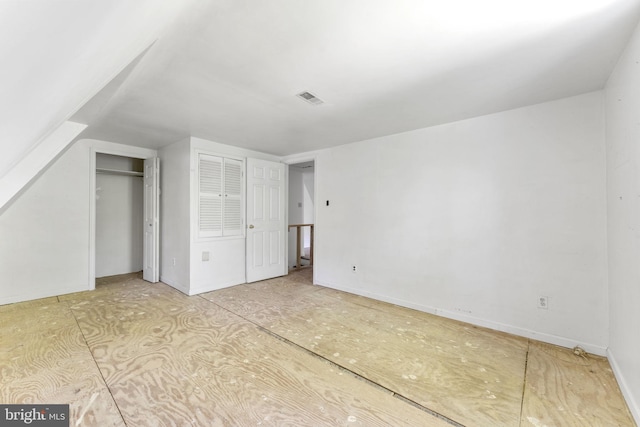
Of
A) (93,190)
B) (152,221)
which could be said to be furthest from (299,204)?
(93,190)

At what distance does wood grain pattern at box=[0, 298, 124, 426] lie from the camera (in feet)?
5.48

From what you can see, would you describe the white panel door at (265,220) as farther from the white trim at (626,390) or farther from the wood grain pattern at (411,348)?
the white trim at (626,390)

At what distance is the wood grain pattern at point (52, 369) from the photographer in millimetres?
1670

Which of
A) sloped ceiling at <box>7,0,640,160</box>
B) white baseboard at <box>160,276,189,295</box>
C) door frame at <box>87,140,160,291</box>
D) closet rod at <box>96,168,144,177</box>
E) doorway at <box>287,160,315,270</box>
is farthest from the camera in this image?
doorway at <box>287,160,315,270</box>

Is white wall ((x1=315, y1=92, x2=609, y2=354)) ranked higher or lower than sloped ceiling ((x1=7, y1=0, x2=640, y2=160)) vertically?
lower

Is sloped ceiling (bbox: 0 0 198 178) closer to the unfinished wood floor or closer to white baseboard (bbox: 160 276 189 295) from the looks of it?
the unfinished wood floor

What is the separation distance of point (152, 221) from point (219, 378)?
3.44 m

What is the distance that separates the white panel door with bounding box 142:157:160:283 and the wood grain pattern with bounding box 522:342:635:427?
16.2 ft

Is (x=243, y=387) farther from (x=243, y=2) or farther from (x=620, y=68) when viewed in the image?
(x=620, y=68)

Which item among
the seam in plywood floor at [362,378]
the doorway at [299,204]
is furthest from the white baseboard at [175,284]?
the doorway at [299,204]

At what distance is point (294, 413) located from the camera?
1638 mm

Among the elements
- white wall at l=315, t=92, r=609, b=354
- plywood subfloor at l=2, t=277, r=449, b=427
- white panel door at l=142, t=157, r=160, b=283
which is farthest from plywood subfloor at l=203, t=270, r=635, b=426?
white panel door at l=142, t=157, r=160, b=283

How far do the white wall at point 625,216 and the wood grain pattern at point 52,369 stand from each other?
3253mm

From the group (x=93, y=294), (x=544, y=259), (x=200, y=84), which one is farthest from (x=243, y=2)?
(x=93, y=294)
